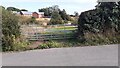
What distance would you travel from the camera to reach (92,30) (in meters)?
16.5

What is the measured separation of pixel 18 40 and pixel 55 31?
3.29m

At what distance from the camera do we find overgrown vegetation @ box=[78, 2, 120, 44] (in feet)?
54.0

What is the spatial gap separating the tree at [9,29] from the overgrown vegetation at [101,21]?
3.43 m

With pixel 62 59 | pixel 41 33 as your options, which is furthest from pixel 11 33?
pixel 62 59

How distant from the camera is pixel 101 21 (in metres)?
16.8

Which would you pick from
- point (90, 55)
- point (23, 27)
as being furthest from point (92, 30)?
point (90, 55)

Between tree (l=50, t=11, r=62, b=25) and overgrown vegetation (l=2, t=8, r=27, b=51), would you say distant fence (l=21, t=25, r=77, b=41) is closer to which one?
overgrown vegetation (l=2, t=8, r=27, b=51)

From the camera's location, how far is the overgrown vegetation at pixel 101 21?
648 inches

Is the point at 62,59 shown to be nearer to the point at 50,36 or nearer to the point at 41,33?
the point at 50,36

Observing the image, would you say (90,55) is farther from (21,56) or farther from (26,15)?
(26,15)

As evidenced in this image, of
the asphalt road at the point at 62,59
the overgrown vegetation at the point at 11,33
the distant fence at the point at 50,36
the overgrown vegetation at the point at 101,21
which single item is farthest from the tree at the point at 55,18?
the asphalt road at the point at 62,59

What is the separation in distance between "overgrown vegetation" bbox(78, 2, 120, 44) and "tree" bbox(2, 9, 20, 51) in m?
3.43

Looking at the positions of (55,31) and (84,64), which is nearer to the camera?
(84,64)

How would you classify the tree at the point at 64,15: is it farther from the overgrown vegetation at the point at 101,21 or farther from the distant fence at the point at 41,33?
the overgrown vegetation at the point at 101,21
